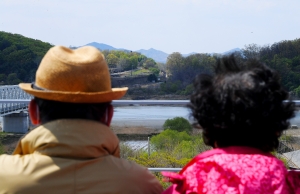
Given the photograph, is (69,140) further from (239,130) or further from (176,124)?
(176,124)

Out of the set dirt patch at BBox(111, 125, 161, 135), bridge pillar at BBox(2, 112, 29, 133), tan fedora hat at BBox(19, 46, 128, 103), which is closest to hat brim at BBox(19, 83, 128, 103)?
tan fedora hat at BBox(19, 46, 128, 103)

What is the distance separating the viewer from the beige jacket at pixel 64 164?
1484 mm

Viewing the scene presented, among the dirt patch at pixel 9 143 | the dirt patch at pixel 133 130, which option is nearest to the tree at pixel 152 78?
the dirt patch at pixel 133 130

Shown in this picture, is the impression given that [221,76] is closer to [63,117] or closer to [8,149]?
[63,117]

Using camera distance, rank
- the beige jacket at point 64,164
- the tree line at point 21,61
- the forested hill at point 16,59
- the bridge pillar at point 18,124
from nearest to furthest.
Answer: the beige jacket at point 64,164 < the bridge pillar at point 18,124 < the forested hill at point 16,59 < the tree line at point 21,61

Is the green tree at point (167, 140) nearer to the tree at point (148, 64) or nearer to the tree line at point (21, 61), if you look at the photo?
the tree line at point (21, 61)

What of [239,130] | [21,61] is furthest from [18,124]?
[21,61]

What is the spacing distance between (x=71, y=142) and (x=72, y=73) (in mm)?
227

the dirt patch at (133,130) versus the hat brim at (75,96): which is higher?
the hat brim at (75,96)

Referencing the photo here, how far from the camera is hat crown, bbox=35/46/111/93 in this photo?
155 cm

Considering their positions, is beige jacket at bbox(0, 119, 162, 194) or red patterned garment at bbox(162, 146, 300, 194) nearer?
red patterned garment at bbox(162, 146, 300, 194)

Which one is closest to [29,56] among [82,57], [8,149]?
[8,149]

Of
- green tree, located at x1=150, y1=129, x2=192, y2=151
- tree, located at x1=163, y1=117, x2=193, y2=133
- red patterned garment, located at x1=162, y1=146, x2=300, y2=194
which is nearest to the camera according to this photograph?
red patterned garment, located at x1=162, y1=146, x2=300, y2=194

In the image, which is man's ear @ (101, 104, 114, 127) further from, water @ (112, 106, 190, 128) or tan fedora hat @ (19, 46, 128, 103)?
water @ (112, 106, 190, 128)
